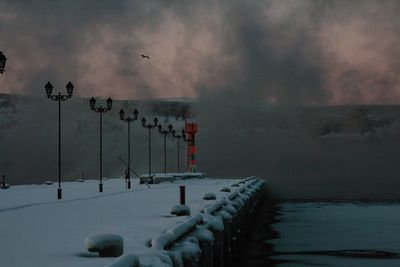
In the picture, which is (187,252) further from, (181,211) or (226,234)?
(226,234)

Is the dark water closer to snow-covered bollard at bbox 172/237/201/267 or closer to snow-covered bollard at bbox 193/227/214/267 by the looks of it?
snow-covered bollard at bbox 193/227/214/267

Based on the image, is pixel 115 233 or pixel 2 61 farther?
pixel 2 61

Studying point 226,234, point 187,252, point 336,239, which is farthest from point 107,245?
point 336,239

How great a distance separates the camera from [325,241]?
34.7 meters

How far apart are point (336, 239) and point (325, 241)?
1.31 m

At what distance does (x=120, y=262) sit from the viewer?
8836mm

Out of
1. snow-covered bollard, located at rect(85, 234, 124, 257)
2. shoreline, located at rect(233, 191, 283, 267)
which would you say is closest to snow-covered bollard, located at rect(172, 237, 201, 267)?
snow-covered bollard, located at rect(85, 234, 124, 257)

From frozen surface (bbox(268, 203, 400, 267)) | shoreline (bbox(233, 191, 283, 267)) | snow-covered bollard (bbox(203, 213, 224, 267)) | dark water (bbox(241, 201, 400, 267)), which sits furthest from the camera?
shoreline (bbox(233, 191, 283, 267))

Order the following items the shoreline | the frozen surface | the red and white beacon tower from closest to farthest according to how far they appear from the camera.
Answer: the frozen surface → the shoreline → the red and white beacon tower

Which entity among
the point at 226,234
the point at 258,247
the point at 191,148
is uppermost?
the point at 191,148

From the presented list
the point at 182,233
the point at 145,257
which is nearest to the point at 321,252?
the point at 182,233

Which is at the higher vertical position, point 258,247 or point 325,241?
point 325,241

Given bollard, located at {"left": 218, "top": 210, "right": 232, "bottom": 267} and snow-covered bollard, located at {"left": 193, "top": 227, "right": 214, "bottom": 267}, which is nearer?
snow-covered bollard, located at {"left": 193, "top": 227, "right": 214, "bottom": 267}

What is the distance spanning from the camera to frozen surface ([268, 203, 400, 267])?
26.7 meters
